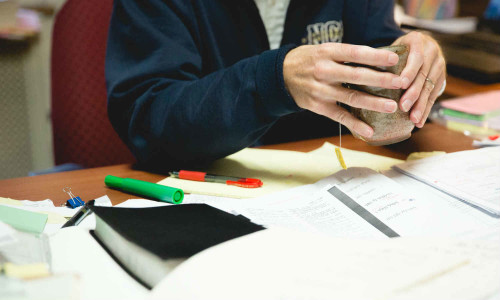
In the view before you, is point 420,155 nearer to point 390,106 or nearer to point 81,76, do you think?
point 390,106

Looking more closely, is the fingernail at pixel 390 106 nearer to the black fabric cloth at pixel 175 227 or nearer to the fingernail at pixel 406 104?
the fingernail at pixel 406 104

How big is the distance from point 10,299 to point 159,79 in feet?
1.65

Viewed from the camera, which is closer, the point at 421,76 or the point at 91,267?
the point at 91,267

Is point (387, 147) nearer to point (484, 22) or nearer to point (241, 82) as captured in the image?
point (241, 82)

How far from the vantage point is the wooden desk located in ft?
2.28

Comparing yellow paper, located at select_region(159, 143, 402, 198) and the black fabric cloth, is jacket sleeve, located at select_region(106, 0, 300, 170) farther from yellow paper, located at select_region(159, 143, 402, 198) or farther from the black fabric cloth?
the black fabric cloth

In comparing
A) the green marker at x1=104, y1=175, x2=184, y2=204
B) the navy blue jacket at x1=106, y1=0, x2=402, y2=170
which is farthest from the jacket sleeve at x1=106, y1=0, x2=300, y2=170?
the green marker at x1=104, y1=175, x2=184, y2=204

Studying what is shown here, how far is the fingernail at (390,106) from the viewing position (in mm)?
611

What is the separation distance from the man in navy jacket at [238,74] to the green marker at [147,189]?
0.34ft

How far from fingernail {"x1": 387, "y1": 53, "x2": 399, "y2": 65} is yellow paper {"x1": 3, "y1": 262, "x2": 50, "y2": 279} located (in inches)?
17.4

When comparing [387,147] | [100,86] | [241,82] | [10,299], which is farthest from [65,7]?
[10,299]

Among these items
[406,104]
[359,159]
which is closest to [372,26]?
[359,159]

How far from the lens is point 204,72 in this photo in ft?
3.21

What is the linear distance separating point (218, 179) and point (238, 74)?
16cm
